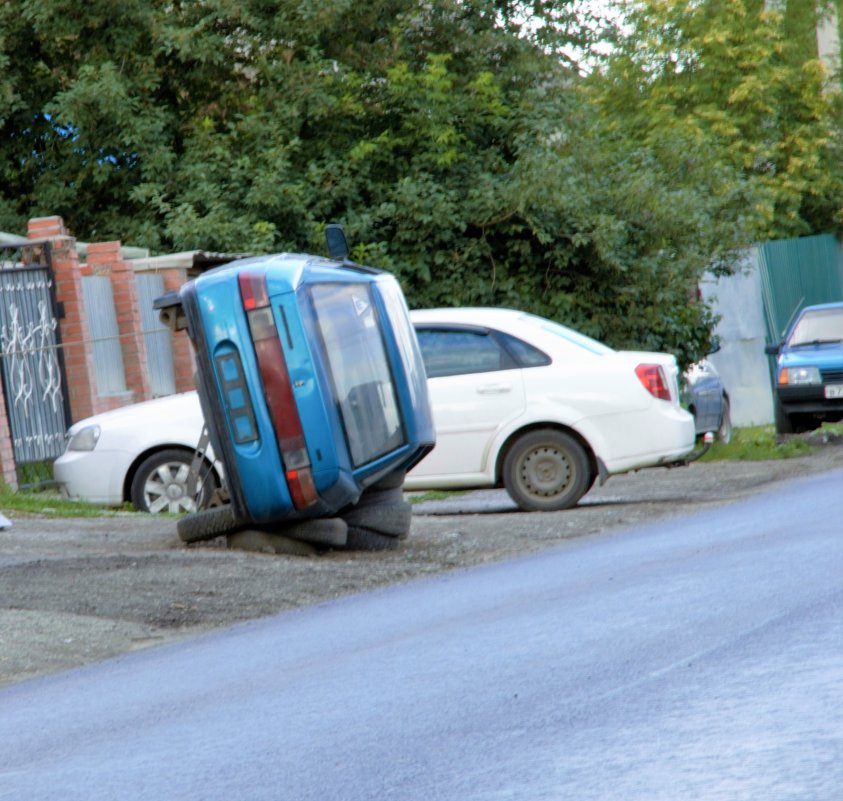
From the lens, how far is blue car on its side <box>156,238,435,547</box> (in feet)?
35.8

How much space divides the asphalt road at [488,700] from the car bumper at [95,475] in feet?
16.4

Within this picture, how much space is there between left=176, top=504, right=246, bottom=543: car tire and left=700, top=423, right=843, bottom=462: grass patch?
895 centimetres

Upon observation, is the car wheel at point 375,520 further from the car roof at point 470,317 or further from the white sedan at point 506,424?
the car roof at point 470,317

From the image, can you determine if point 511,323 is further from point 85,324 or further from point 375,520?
point 85,324

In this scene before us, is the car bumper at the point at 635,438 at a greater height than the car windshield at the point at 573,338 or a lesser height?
lesser

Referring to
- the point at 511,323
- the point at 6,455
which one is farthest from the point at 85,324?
the point at 511,323

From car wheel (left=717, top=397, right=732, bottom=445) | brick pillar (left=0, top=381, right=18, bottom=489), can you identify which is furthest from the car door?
car wheel (left=717, top=397, right=732, bottom=445)

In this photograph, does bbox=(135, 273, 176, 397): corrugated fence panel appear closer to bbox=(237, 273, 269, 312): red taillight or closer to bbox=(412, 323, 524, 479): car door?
bbox=(412, 323, 524, 479): car door

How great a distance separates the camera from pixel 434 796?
15.9 feet

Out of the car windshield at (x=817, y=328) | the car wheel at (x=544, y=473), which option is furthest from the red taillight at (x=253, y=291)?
the car windshield at (x=817, y=328)

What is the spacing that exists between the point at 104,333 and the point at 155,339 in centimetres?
116

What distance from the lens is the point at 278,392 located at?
35.8ft


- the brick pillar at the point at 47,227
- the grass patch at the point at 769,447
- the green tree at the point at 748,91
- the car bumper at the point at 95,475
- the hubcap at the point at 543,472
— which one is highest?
the green tree at the point at 748,91

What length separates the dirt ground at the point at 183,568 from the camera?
28.6 feet
